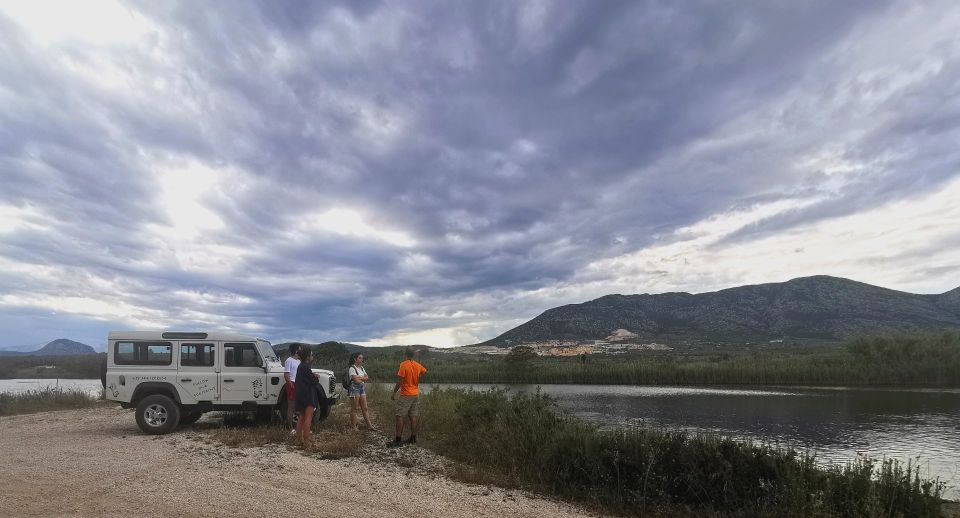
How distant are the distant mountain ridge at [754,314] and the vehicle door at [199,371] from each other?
126455 mm

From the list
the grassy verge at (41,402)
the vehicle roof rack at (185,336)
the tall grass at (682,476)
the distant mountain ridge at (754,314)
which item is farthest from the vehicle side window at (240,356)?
the distant mountain ridge at (754,314)

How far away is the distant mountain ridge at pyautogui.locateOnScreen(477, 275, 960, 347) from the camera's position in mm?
129750

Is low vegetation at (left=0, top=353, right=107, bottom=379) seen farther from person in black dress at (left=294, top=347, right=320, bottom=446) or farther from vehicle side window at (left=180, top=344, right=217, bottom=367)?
person in black dress at (left=294, top=347, right=320, bottom=446)

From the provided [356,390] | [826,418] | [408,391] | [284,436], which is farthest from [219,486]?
[826,418]

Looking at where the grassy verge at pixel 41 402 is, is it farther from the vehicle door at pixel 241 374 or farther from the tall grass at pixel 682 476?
the tall grass at pixel 682 476

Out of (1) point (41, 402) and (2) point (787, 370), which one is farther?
(2) point (787, 370)

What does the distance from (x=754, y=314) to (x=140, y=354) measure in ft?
533

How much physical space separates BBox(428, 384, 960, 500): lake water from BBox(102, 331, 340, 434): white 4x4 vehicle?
7091 mm

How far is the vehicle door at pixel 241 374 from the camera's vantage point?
12.2 meters

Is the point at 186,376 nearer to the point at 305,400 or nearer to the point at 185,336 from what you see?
the point at 185,336

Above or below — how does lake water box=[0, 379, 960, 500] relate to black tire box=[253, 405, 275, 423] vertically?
below

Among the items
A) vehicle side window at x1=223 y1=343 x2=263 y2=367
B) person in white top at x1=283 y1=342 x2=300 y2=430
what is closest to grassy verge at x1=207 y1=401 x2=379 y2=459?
person in white top at x1=283 y1=342 x2=300 y2=430

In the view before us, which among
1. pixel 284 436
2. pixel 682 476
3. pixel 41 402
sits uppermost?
pixel 284 436

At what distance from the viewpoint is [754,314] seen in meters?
149
